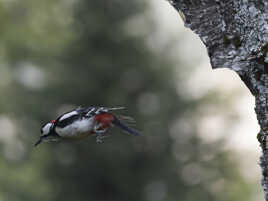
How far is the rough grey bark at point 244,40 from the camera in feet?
11.2

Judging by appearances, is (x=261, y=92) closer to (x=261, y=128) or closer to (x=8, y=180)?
(x=261, y=128)

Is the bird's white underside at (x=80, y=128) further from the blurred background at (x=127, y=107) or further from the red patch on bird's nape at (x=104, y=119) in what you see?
the blurred background at (x=127, y=107)

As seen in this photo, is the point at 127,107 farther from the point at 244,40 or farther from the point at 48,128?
the point at 244,40

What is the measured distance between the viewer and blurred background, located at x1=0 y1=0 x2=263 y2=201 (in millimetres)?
13820

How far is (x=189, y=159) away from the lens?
1437 cm

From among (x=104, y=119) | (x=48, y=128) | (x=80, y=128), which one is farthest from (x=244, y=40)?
(x=48, y=128)

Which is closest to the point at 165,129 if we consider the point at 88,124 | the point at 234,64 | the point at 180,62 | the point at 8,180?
A: the point at 180,62

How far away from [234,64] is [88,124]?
1.62 meters

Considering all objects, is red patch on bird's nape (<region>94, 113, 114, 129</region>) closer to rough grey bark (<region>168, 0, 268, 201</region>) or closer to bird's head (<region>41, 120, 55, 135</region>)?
bird's head (<region>41, 120, 55, 135</region>)

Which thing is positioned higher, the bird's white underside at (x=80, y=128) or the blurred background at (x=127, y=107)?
the blurred background at (x=127, y=107)

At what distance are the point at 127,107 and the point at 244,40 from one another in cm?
1032

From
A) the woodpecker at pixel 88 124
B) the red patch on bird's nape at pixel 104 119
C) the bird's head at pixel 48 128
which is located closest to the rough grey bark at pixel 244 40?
the woodpecker at pixel 88 124

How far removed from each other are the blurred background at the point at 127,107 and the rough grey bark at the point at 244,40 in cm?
997

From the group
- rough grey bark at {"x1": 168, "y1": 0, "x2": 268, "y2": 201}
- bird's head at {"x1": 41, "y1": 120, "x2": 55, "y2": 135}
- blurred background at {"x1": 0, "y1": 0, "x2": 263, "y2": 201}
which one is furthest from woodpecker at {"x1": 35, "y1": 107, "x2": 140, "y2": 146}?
blurred background at {"x1": 0, "y1": 0, "x2": 263, "y2": 201}
